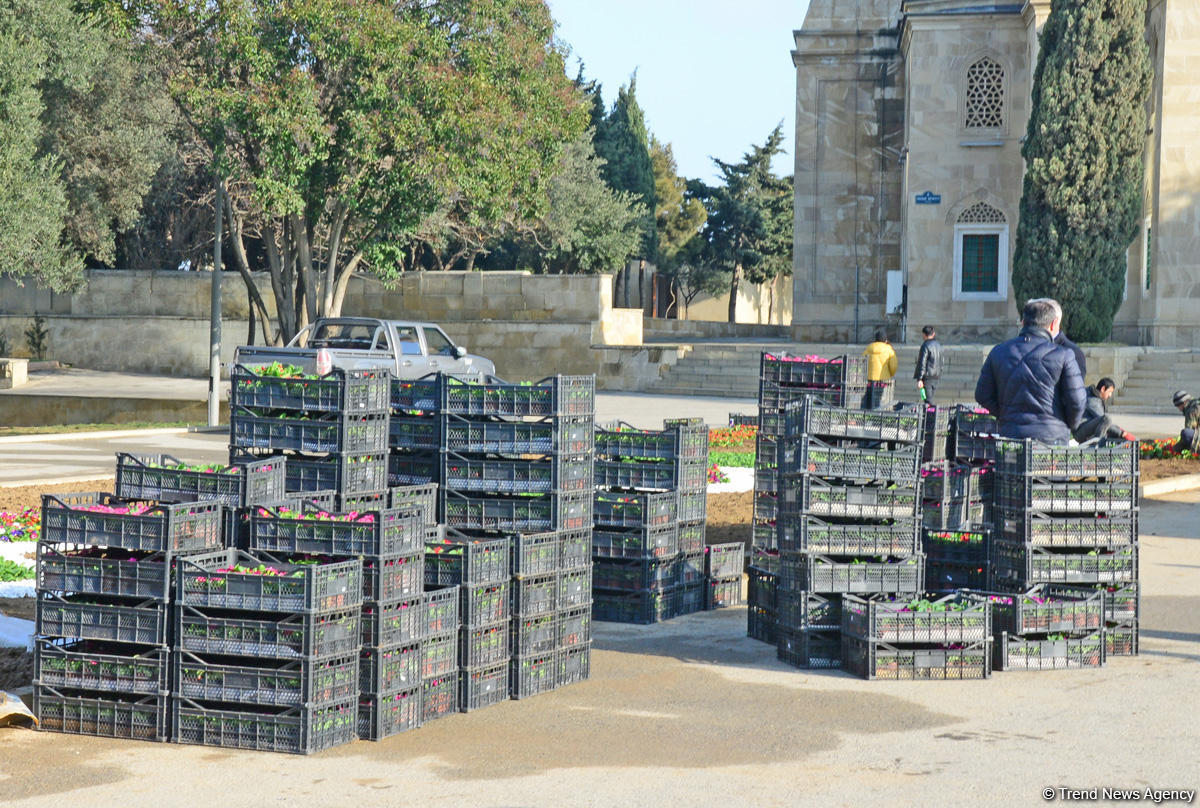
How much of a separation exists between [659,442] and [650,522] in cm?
69

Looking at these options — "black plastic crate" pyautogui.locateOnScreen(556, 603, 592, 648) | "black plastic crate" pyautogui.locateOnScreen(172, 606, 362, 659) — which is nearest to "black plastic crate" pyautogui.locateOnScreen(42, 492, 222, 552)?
"black plastic crate" pyautogui.locateOnScreen(172, 606, 362, 659)

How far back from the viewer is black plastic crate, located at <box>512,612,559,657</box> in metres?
8.14

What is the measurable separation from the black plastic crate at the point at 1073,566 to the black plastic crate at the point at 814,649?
1281 mm

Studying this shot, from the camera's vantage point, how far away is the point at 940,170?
3803cm

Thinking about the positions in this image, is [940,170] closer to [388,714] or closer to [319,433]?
[319,433]

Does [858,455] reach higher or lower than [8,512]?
higher

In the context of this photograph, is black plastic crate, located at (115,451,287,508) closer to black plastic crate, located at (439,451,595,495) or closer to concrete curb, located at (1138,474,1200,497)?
black plastic crate, located at (439,451,595,495)

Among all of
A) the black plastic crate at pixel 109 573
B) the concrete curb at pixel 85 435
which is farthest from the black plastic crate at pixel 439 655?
the concrete curb at pixel 85 435

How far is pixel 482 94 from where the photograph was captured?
2684 centimetres

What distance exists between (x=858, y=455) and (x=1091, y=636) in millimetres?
1822

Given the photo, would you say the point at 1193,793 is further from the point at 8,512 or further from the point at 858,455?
the point at 8,512

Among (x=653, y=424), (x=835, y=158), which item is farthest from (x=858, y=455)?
(x=835, y=158)

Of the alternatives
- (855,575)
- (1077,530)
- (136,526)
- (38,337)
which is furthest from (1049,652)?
(38,337)

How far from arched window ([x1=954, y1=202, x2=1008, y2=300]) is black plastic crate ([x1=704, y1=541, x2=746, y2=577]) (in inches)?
1102
